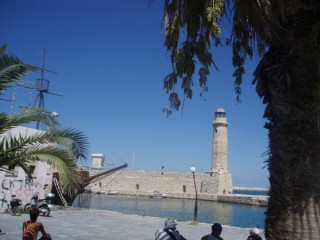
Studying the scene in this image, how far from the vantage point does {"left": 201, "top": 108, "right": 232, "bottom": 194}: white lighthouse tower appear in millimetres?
66375

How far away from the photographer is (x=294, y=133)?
354cm

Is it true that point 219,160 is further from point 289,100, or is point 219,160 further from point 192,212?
point 289,100

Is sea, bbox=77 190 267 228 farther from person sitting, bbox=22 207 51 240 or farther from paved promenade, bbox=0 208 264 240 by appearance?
person sitting, bbox=22 207 51 240

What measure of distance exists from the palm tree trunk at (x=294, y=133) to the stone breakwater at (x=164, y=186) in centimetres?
6708

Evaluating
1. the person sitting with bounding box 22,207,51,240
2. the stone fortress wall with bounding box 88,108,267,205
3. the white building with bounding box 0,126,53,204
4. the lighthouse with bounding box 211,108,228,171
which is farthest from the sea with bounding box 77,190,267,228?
the person sitting with bounding box 22,207,51,240

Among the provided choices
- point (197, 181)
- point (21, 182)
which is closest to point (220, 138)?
point (197, 181)

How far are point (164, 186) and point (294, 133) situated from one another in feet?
252

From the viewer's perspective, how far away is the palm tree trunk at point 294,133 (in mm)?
3396

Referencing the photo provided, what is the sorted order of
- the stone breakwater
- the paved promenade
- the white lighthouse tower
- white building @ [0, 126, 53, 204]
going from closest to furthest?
the paved promenade < white building @ [0, 126, 53, 204] < the white lighthouse tower < the stone breakwater

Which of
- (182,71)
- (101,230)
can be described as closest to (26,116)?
(182,71)

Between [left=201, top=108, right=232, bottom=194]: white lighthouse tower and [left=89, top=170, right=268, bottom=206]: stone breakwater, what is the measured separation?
1137 millimetres

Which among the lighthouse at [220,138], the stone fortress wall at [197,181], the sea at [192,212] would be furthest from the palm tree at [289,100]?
the lighthouse at [220,138]

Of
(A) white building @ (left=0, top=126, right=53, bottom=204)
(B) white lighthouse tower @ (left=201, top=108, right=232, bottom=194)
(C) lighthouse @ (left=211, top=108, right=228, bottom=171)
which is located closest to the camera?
(A) white building @ (left=0, top=126, right=53, bottom=204)

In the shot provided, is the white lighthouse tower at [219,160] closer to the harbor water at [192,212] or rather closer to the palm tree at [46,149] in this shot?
the harbor water at [192,212]
